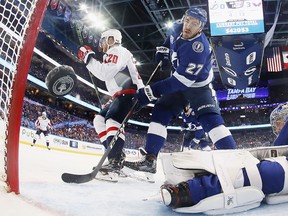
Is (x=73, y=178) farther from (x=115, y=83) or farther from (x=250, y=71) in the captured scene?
(x=250, y=71)

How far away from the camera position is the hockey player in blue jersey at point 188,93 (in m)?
1.79

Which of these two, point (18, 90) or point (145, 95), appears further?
point (145, 95)

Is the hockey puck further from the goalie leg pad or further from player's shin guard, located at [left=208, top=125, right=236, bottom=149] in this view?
the goalie leg pad

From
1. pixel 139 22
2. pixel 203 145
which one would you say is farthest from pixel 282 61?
pixel 203 145

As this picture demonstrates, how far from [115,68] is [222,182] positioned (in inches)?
58.0

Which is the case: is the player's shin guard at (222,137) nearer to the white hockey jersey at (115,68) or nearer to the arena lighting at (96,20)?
the white hockey jersey at (115,68)

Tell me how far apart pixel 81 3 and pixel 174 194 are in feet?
28.9

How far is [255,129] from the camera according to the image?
63.2 ft

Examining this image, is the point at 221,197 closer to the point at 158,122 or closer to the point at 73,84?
the point at 158,122

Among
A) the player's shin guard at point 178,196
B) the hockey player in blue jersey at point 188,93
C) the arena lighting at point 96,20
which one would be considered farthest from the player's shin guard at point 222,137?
the arena lighting at point 96,20

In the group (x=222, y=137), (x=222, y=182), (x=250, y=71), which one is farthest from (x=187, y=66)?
(x=250, y=71)

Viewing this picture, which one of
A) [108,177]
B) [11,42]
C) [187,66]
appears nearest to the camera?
[11,42]

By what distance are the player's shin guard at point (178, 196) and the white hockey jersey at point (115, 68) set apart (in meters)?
1.42

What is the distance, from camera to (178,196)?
917mm
